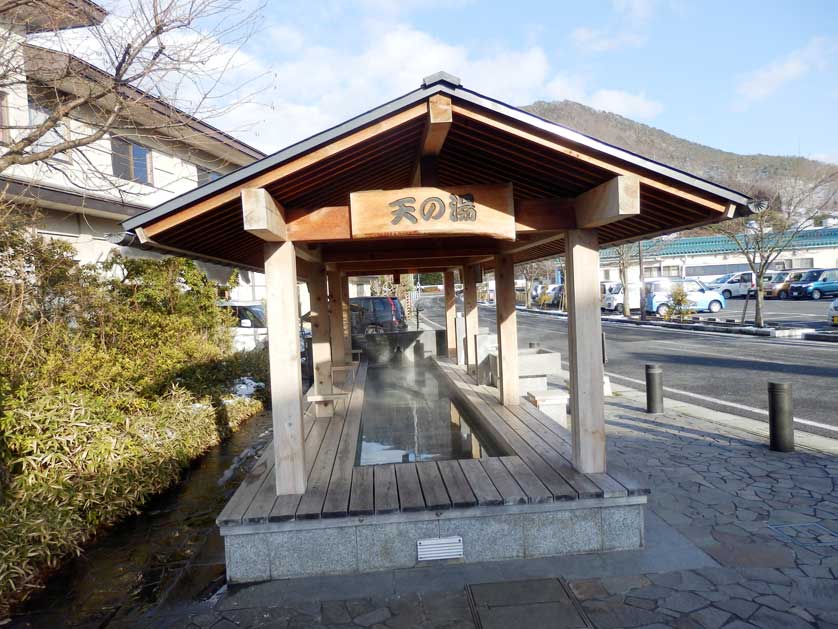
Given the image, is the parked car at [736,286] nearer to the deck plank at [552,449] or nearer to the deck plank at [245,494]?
the deck plank at [552,449]

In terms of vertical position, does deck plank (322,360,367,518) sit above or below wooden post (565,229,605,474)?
below

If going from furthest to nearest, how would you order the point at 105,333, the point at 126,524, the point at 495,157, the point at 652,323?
the point at 652,323
the point at 105,333
the point at 126,524
the point at 495,157

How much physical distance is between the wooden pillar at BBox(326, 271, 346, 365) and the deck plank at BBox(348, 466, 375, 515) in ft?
20.3

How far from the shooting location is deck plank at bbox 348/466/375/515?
4016 mm

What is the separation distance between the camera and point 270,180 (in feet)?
13.1

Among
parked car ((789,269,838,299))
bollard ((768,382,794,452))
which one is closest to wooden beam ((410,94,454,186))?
bollard ((768,382,794,452))

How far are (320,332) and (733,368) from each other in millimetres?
9292

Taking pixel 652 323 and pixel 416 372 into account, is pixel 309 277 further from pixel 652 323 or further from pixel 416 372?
pixel 652 323

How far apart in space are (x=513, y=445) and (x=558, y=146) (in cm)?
297

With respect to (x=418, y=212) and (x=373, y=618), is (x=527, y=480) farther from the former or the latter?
(x=418, y=212)

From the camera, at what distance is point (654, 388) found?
8.46m

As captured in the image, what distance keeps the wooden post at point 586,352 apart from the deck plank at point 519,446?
1.00 ft

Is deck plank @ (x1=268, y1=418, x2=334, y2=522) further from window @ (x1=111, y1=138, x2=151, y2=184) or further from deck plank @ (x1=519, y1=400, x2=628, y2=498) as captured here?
window @ (x1=111, y1=138, x2=151, y2=184)

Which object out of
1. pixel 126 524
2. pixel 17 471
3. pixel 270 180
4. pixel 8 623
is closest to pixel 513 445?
pixel 270 180
